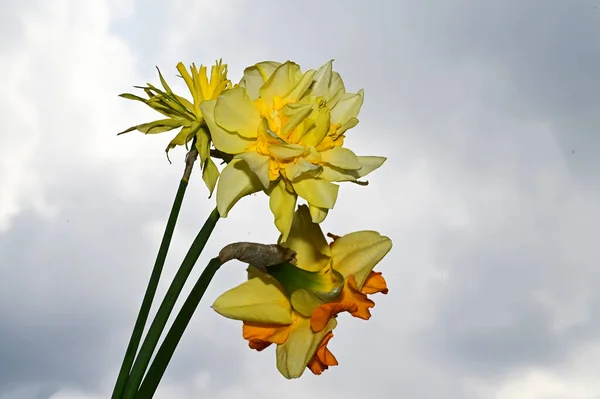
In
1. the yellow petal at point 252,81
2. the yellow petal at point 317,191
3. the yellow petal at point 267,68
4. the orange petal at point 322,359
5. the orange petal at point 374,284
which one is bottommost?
the orange petal at point 322,359

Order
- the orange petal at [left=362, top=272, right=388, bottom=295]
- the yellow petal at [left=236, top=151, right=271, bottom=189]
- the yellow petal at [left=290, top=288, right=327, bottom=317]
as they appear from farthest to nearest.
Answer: the orange petal at [left=362, top=272, right=388, bottom=295] → the yellow petal at [left=290, top=288, right=327, bottom=317] → the yellow petal at [left=236, top=151, right=271, bottom=189]

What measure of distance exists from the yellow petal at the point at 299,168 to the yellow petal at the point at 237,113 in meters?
0.08

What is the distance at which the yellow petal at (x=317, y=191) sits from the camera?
1038 millimetres

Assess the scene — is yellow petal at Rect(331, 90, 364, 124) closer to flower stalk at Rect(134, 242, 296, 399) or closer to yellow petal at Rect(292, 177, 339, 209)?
yellow petal at Rect(292, 177, 339, 209)

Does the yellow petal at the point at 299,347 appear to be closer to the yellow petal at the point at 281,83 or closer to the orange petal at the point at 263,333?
the orange petal at the point at 263,333

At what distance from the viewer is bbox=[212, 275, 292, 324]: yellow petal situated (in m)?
1.13

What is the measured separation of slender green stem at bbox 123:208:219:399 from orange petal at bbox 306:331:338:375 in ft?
0.83

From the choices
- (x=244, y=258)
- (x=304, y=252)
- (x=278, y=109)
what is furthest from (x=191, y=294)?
(x=278, y=109)

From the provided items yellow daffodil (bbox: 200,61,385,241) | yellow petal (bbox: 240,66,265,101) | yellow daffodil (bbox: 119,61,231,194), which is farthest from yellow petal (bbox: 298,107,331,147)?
yellow daffodil (bbox: 119,61,231,194)

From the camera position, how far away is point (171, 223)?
1.17 m

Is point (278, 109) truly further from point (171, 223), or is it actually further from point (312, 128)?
point (171, 223)

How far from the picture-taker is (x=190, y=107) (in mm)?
1238

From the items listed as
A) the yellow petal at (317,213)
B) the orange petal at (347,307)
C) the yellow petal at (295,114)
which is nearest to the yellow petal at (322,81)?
the yellow petal at (295,114)

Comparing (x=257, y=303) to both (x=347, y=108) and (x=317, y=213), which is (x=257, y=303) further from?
(x=347, y=108)
